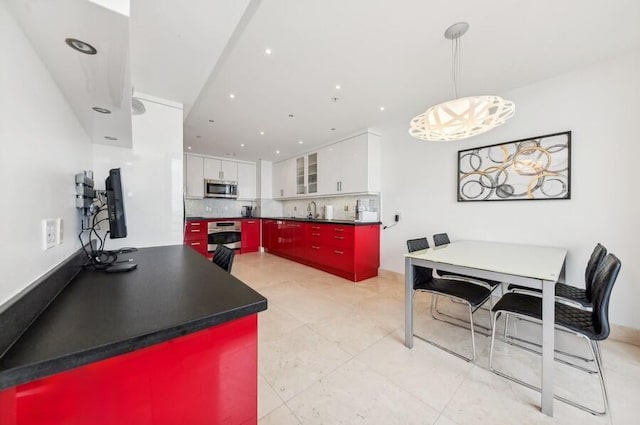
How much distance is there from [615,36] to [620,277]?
196cm

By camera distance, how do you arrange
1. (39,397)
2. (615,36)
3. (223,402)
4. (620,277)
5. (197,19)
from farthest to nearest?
(620,277), (615,36), (197,19), (223,402), (39,397)

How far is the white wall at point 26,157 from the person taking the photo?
0.62 m

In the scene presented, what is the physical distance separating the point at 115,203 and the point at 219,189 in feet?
13.7

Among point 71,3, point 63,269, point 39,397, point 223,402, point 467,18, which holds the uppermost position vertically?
point 467,18

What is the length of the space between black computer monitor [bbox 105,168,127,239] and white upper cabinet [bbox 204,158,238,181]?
4306mm

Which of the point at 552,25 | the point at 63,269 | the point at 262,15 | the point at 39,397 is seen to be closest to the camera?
the point at 39,397

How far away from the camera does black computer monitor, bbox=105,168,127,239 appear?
138 centimetres

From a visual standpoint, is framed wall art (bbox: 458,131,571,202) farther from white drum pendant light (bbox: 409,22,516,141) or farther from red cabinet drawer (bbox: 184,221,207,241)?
red cabinet drawer (bbox: 184,221,207,241)

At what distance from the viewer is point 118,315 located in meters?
0.70

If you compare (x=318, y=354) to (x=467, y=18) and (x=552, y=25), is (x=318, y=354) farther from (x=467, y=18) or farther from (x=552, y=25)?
(x=552, y=25)

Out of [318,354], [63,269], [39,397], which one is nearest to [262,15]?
[63,269]

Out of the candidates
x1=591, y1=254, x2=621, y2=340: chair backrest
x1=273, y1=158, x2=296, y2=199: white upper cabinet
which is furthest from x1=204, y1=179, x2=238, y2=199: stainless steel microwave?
x1=591, y1=254, x2=621, y2=340: chair backrest

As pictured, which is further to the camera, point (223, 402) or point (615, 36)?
point (615, 36)

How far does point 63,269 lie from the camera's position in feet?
3.21
